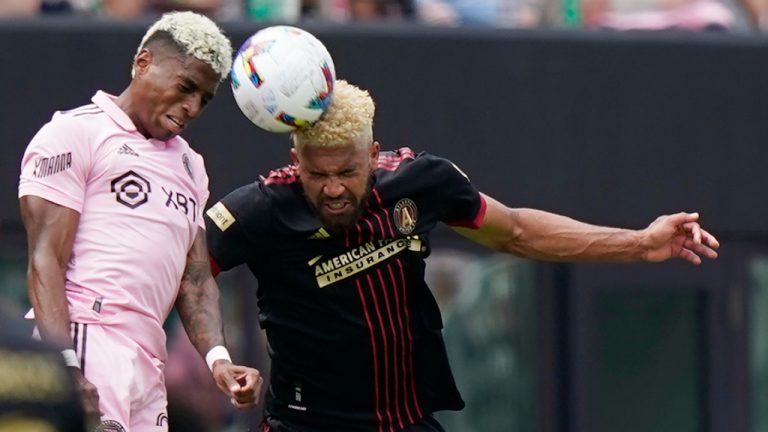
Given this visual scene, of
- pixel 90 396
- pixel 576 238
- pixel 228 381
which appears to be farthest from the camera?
pixel 576 238

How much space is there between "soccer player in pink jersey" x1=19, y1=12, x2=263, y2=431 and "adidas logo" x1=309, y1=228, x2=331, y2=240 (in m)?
0.39

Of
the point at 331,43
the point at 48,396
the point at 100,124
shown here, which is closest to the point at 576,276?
the point at 331,43

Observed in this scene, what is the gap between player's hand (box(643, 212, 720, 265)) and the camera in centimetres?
609

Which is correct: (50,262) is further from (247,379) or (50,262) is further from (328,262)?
(328,262)

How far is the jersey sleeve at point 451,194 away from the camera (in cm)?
600

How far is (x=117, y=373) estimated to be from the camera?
5492 millimetres

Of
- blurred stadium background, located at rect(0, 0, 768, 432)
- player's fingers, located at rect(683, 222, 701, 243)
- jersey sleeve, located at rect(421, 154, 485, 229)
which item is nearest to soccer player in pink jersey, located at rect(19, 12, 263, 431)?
jersey sleeve, located at rect(421, 154, 485, 229)

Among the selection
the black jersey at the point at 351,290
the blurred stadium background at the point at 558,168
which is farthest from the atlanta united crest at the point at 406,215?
the blurred stadium background at the point at 558,168

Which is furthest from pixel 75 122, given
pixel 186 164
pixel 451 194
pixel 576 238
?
pixel 576 238

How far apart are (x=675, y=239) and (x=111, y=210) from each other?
1923 mm

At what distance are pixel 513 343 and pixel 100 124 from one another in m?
4.77

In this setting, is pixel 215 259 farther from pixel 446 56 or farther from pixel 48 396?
pixel 446 56

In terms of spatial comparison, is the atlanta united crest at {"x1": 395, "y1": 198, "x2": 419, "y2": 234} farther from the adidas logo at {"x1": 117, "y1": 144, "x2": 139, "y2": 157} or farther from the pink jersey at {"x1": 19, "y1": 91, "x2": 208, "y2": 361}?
the adidas logo at {"x1": 117, "y1": 144, "x2": 139, "y2": 157}

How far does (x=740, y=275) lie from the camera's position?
9969 millimetres
